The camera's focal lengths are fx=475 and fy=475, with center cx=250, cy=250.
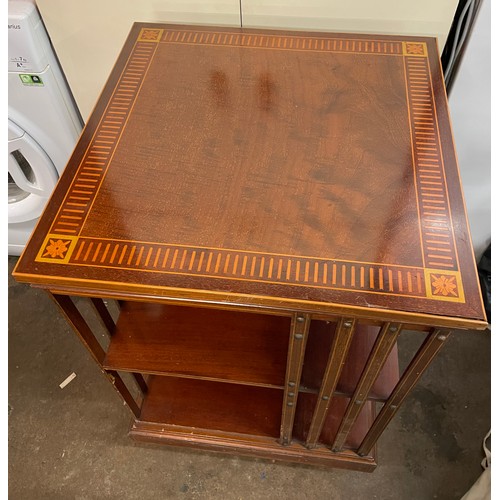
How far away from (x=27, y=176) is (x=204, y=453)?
1050 mm

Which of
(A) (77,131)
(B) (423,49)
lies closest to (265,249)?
(B) (423,49)

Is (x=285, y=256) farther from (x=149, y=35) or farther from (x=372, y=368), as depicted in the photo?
(x=149, y=35)

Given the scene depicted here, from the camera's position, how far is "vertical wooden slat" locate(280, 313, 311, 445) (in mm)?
765

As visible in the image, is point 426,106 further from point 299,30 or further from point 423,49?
point 299,30

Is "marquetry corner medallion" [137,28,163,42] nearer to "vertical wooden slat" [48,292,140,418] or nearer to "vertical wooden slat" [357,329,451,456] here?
"vertical wooden slat" [48,292,140,418]

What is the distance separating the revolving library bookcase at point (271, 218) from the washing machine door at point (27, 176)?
52cm

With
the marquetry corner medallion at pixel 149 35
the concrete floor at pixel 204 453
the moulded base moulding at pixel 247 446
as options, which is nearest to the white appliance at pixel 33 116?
the marquetry corner medallion at pixel 149 35

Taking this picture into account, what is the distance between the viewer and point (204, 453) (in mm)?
1388

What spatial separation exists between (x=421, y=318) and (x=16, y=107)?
1226 mm

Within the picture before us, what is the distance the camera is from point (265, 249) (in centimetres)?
76

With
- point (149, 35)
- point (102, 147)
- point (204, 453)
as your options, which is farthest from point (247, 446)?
point (149, 35)

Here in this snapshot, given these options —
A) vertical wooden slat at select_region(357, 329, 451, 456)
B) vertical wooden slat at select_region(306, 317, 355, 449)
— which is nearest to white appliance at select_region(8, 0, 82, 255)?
Answer: vertical wooden slat at select_region(306, 317, 355, 449)

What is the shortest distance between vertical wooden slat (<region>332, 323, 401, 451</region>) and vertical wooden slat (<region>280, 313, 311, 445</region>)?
4.6 inches

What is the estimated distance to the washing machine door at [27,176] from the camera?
140 centimetres
